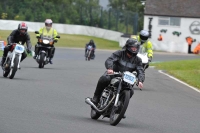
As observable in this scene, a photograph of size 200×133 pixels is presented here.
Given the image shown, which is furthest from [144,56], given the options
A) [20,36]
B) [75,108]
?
[75,108]

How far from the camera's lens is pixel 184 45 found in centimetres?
6956

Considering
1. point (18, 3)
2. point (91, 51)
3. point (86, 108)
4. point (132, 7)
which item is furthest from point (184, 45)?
point (86, 108)

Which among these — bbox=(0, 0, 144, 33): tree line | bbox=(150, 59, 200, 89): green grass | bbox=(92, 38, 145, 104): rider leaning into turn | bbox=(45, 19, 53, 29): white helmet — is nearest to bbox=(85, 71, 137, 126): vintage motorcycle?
bbox=(92, 38, 145, 104): rider leaning into turn

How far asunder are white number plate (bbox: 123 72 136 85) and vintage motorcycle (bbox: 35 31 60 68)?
49.4 feet

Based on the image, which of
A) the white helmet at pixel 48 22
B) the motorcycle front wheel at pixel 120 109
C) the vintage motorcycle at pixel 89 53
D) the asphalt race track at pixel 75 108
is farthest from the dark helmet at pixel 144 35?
the vintage motorcycle at pixel 89 53

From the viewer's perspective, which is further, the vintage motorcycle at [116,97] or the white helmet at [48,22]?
the white helmet at [48,22]

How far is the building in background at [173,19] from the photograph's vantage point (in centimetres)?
7475

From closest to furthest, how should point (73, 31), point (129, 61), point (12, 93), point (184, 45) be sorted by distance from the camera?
point (129, 61) → point (12, 93) → point (184, 45) → point (73, 31)

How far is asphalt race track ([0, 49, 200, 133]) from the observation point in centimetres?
1099

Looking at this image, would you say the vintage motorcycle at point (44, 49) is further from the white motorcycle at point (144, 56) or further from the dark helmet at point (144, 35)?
the dark helmet at point (144, 35)

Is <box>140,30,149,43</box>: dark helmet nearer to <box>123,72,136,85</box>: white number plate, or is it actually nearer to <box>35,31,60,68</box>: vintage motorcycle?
<box>35,31,60,68</box>: vintage motorcycle

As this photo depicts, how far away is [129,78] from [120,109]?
20.8 inches

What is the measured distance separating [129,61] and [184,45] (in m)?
57.8

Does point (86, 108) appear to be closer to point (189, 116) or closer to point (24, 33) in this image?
point (189, 116)
